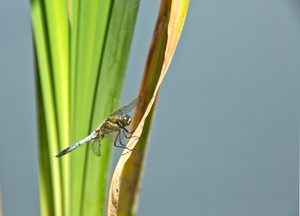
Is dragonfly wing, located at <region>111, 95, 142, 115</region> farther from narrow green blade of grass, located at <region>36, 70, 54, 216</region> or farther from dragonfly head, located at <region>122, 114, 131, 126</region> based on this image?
narrow green blade of grass, located at <region>36, 70, 54, 216</region>

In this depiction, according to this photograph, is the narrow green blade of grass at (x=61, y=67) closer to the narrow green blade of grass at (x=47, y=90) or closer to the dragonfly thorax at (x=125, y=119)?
the narrow green blade of grass at (x=47, y=90)

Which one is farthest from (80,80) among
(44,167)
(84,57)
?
(44,167)

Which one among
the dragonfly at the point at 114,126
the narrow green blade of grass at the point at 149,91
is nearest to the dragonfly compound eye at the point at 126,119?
the dragonfly at the point at 114,126

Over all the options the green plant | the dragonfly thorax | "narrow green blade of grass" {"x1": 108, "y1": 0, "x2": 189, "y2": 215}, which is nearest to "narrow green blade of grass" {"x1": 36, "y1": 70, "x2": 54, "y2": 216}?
the green plant

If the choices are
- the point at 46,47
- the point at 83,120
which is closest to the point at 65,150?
the point at 83,120

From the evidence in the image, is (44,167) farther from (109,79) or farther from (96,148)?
(109,79)
